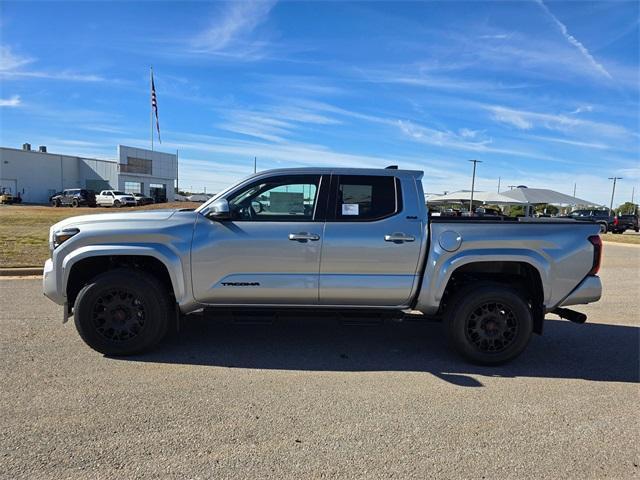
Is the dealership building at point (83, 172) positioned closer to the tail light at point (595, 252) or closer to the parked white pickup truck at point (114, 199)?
the parked white pickup truck at point (114, 199)

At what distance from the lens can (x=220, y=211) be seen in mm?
4332

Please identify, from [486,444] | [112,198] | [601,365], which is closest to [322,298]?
[486,444]

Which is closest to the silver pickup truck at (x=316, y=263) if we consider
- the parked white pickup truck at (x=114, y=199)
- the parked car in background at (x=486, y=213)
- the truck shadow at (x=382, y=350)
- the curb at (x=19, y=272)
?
the truck shadow at (x=382, y=350)

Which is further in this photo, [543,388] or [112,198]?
[112,198]

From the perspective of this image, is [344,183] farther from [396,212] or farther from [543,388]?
[543,388]

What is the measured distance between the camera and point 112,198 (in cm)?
4581

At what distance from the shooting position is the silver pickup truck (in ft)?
14.5

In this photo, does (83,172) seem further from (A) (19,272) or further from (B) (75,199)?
(A) (19,272)

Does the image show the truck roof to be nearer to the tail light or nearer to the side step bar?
the tail light

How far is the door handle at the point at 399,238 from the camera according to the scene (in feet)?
14.6

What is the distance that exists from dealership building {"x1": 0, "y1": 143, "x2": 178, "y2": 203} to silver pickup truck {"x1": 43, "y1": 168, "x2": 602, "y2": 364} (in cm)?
5671

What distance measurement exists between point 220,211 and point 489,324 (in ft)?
9.33

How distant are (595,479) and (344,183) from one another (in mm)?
3118

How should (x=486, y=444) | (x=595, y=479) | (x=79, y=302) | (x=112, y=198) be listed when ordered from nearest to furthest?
1. (x=595, y=479)
2. (x=486, y=444)
3. (x=79, y=302)
4. (x=112, y=198)
